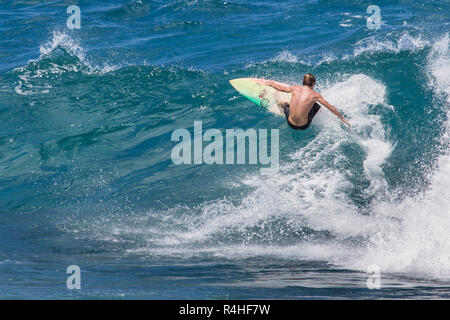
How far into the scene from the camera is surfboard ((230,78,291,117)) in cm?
1034

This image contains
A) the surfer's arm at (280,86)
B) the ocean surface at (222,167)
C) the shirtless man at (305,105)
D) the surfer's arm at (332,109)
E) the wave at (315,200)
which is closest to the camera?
the ocean surface at (222,167)

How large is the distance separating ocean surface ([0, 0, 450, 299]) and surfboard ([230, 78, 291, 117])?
1.47ft

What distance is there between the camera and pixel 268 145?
1042cm

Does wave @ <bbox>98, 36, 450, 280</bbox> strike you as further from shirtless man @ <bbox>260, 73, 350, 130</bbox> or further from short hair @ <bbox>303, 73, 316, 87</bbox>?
short hair @ <bbox>303, 73, 316, 87</bbox>

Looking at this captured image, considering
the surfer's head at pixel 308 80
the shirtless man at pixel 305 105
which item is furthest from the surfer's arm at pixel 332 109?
the surfer's head at pixel 308 80

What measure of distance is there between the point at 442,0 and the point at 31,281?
15.6 meters

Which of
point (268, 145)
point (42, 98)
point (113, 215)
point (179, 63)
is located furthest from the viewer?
point (179, 63)

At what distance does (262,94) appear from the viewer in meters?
A: 10.8

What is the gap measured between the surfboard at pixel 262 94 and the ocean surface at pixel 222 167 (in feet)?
1.47

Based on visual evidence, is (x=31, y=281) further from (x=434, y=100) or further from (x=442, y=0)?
(x=442, y=0)

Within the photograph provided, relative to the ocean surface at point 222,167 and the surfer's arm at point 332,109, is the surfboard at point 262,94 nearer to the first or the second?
the ocean surface at point 222,167

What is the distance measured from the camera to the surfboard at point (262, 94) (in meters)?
10.3
